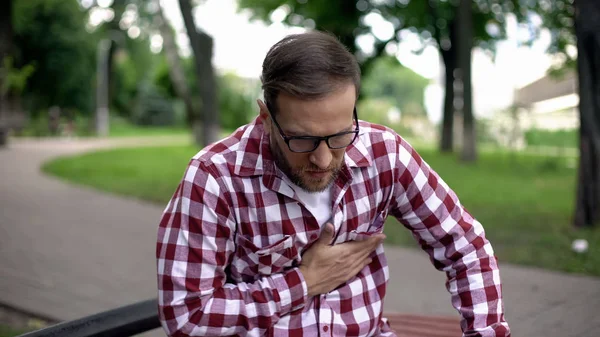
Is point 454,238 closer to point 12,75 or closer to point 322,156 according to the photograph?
point 322,156

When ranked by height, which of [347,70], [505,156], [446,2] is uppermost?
Result: [446,2]

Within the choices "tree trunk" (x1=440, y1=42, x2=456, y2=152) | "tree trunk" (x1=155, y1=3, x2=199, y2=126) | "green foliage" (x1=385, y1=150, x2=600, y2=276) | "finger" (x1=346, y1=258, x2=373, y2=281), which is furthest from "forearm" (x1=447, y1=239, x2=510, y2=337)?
"tree trunk" (x1=440, y1=42, x2=456, y2=152)

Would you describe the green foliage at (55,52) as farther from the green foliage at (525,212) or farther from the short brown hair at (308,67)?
the short brown hair at (308,67)

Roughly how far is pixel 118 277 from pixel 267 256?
399 cm

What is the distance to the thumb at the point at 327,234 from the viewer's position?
6.52 ft

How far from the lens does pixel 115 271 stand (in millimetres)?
5824

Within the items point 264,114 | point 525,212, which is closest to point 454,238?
point 264,114

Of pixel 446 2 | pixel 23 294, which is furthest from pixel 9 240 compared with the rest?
pixel 446 2

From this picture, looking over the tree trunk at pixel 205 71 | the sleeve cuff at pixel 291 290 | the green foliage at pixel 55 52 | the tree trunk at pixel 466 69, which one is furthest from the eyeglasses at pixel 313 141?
the green foliage at pixel 55 52

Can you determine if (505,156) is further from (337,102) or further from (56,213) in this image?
(337,102)

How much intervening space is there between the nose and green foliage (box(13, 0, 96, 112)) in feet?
110

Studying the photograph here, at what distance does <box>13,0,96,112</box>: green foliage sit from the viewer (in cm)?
3462

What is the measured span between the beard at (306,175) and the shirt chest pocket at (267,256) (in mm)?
165

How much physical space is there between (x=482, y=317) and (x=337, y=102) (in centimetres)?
81
